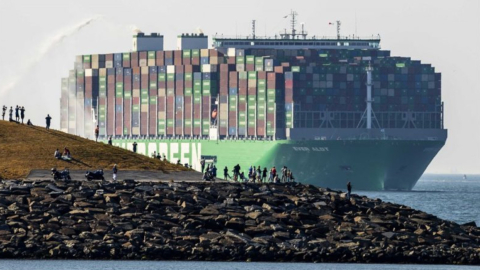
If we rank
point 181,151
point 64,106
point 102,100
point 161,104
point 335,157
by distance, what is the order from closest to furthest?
point 335,157 < point 181,151 < point 161,104 < point 102,100 < point 64,106

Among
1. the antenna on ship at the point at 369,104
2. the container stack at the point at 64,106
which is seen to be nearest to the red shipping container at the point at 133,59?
the container stack at the point at 64,106

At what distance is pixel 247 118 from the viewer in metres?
168

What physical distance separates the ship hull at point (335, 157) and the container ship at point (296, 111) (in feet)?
0.35

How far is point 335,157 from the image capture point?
16550 cm

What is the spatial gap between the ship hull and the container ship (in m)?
0.11

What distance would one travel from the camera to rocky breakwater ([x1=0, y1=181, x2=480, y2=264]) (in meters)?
59.3

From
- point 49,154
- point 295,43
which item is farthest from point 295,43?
point 49,154

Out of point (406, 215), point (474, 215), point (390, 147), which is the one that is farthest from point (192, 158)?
point (406, 215)

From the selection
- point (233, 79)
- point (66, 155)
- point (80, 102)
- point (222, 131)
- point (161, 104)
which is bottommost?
point (66, 155)

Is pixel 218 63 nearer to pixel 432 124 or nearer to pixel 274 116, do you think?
pixel 274 116

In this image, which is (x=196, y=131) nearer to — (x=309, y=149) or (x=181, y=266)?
(x=309, y=149)

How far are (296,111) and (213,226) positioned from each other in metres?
103

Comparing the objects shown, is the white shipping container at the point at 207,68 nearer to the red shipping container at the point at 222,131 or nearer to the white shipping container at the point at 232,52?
the white shipping container at the point at 232,52

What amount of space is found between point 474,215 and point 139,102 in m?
77.9
